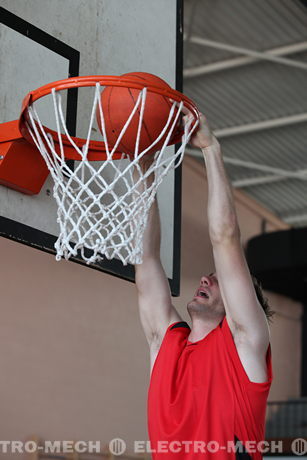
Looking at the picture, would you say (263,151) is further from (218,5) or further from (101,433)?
(101,433)

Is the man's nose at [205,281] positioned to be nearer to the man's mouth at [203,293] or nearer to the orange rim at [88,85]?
the man's mouth at [203,293]

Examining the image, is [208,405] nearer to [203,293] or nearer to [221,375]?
[221,375]

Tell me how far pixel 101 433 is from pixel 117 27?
622 centimetres

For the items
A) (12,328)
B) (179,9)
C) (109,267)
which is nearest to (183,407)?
(109,267)

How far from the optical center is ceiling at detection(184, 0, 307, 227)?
9.23 metres

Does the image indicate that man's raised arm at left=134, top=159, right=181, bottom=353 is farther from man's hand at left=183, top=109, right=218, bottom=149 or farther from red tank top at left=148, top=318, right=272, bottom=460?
man's hand at left=183, top=109, right=218, bottom=149

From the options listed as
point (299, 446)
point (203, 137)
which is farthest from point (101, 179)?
point (299, 446)

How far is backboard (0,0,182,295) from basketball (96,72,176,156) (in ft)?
1.16

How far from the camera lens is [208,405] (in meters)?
3.31

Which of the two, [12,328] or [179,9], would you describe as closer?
[179,9]

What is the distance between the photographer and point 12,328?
329 inches

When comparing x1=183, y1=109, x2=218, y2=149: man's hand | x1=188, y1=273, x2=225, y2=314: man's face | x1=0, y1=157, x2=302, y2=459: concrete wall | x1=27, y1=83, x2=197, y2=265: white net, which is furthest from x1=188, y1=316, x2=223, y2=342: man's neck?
x1=0, y1=157, x2=302, y2=459: concrete wall

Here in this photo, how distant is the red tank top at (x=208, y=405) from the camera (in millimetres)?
3254

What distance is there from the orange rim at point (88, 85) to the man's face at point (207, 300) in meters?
0.75
